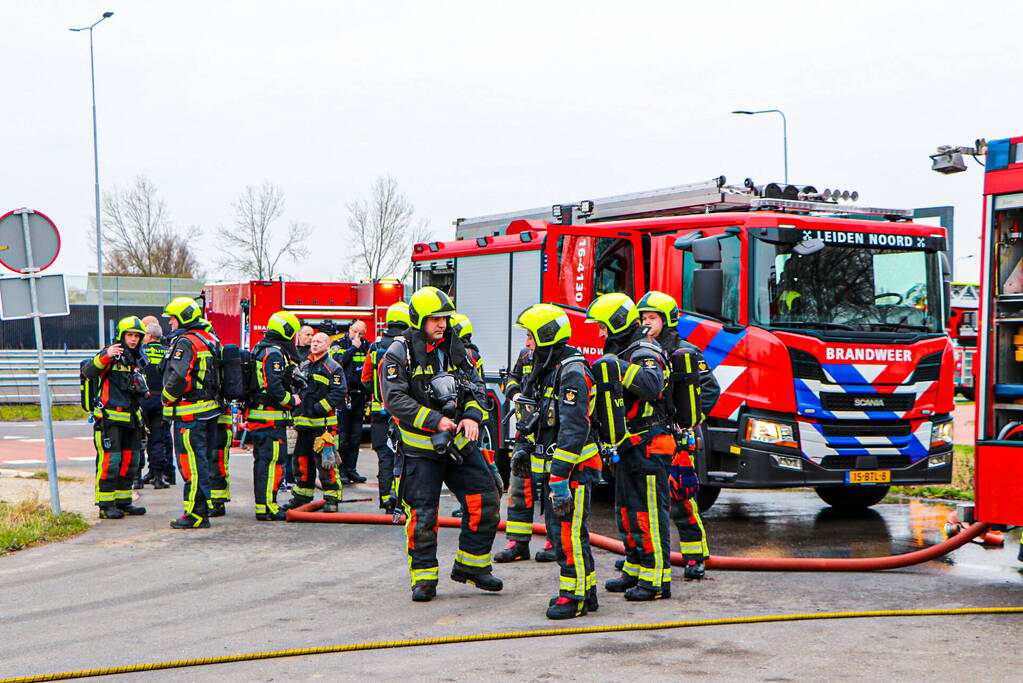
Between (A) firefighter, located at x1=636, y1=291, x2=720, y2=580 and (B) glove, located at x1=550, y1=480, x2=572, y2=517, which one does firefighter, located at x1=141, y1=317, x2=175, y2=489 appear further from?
(B) glove, located at x1=550, y1=480, x2=572, y2=517

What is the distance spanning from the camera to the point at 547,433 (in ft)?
24.6

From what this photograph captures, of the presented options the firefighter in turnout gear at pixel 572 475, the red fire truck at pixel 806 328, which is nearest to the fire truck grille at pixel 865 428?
the red fire truck at pixel 806 328

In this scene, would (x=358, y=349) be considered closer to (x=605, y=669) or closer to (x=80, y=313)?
(x=605, y=669)

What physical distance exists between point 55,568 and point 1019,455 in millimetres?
6736

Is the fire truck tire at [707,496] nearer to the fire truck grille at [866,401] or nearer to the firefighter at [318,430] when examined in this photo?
the fire truck grille at [866,401]

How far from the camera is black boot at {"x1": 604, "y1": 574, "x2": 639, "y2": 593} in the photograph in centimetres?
780

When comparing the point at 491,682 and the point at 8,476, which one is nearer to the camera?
the point at 491,682

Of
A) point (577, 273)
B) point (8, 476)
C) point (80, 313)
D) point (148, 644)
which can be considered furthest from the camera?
point (80, 313)

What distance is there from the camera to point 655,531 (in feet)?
24.5

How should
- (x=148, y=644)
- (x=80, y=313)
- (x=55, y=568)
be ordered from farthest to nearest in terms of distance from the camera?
(x=80, y=313), (x=55, y=568), (x=148, y=644)

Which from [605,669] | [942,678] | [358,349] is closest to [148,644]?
[605,669]

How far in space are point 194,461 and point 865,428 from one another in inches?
230

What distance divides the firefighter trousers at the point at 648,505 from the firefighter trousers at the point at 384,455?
4004mm

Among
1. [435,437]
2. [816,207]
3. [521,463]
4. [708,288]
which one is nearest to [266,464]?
[521,463]
